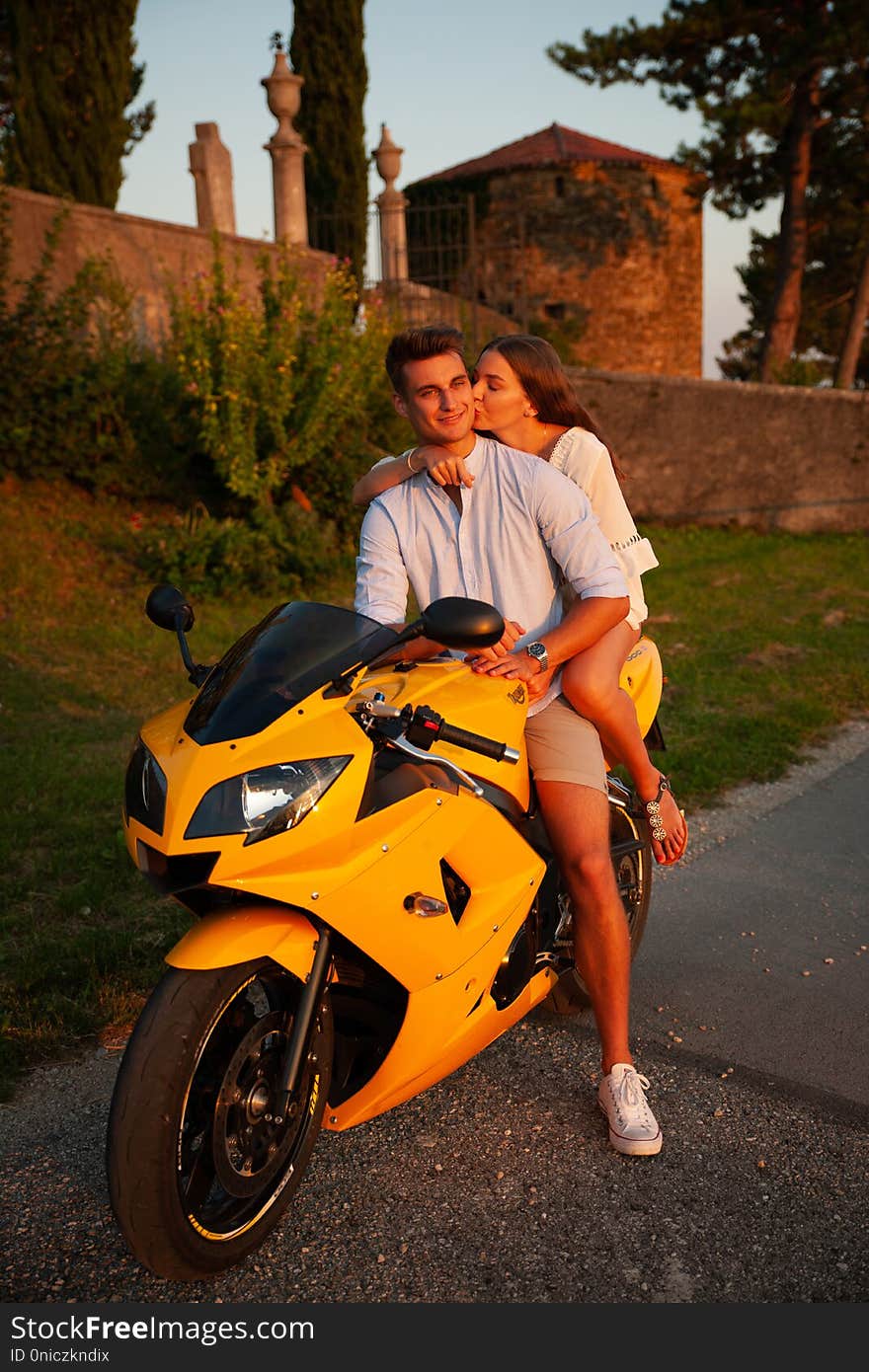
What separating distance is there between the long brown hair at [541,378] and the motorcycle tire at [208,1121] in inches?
74.9

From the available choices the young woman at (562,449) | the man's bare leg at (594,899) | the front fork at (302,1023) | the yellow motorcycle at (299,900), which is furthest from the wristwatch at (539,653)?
the front fork at (302,1023)

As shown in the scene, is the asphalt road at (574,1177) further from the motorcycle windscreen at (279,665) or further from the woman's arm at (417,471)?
the woman's arm at (417,471)

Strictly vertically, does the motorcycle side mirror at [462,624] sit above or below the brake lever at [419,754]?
above

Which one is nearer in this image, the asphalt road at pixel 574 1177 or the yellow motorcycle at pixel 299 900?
the yellow motorcycle at pixel 299 900

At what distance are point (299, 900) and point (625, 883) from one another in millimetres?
1618

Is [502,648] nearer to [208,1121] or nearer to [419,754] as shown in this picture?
[419,754]

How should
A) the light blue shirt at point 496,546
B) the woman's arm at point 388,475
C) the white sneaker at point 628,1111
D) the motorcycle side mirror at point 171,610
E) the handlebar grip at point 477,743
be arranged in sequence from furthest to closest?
the woman's arm at point 388,475
the light blue shirt at point 496,546
the white sneaker at point 628,1111
the motorcycle side mirror at point 171,610
the handlebar grip at point 477,743

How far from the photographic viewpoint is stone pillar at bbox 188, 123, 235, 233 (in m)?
15.3

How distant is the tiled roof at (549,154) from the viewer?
102 feet

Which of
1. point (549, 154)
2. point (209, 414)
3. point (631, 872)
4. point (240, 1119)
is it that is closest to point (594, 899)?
point (631, 872)

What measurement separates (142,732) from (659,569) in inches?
385

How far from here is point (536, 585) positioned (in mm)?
3193

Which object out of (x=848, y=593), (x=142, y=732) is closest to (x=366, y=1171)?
(x=142, y=732)

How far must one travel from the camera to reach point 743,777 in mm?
6105
